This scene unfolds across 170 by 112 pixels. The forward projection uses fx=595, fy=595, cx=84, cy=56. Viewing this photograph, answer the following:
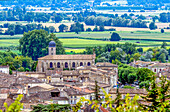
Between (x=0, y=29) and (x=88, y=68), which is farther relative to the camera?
(x=0, y=29)

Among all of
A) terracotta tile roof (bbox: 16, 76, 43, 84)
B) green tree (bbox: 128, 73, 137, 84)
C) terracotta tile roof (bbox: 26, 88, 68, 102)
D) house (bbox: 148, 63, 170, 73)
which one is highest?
terracotta tile roof (bbox: 26, 88, 68, 102)

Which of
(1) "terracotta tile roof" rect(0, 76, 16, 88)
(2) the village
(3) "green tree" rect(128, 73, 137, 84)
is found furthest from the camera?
(3) "green tree" rect(128, 73, 137, 84)

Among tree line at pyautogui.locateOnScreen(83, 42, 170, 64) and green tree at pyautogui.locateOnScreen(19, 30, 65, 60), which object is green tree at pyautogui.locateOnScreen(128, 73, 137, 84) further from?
green tree at pyautogui.locateOnScreen(19, 30, 65, 60)

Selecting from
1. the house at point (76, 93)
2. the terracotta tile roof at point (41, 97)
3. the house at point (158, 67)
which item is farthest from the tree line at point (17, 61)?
the terracotta tile roof at point (41, 97)

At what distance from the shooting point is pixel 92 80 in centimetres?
7169

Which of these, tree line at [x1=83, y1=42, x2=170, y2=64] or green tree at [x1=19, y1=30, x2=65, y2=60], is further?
green tree at [x1=19, y1=30, x2=65, y2=60]

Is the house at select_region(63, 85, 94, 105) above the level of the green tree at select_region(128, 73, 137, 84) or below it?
above

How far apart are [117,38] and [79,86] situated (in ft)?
261

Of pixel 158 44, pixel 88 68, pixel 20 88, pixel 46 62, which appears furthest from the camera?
pixel 158 44

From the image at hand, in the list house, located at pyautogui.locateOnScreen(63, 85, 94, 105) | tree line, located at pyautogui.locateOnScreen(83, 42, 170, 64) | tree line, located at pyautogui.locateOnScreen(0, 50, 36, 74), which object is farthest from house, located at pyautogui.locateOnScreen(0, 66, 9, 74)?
tree line, located at pyautogui.locateOnScreen(83, 42, 170, 64)

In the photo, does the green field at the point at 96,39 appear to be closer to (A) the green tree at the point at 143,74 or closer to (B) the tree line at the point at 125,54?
(B) the tree line at the point at 125,54

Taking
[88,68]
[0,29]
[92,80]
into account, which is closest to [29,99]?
[92,80]

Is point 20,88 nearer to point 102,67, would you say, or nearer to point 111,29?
point 102,67

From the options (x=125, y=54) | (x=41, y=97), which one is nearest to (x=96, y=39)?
(x=125, y=54)
